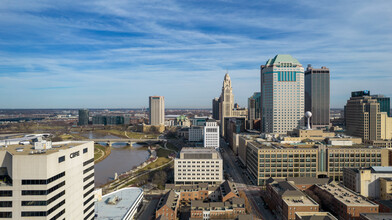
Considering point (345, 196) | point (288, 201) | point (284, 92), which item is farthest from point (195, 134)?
point (288, 201)

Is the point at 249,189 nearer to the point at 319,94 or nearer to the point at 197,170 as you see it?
the point at 197,170

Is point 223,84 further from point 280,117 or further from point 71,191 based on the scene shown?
point 71,191

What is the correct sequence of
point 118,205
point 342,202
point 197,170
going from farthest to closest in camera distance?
1. point 197,170
2. point 118,205
3. point 342,202

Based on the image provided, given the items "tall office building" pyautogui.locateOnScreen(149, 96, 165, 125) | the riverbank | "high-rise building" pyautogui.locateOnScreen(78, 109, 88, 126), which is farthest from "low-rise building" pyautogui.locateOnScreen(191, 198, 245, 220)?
"high-rise building" pyautogui.locateOnScreen(78, 109, 88, 126)

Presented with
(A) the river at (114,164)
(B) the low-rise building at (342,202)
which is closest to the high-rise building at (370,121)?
(B) the low-rise building at (342,202)

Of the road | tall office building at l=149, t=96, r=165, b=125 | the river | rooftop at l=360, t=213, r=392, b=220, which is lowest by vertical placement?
the river

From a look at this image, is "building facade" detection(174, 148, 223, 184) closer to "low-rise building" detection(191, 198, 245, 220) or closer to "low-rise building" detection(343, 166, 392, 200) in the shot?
"low-rise building" detection(191, 198, 245, 220)
